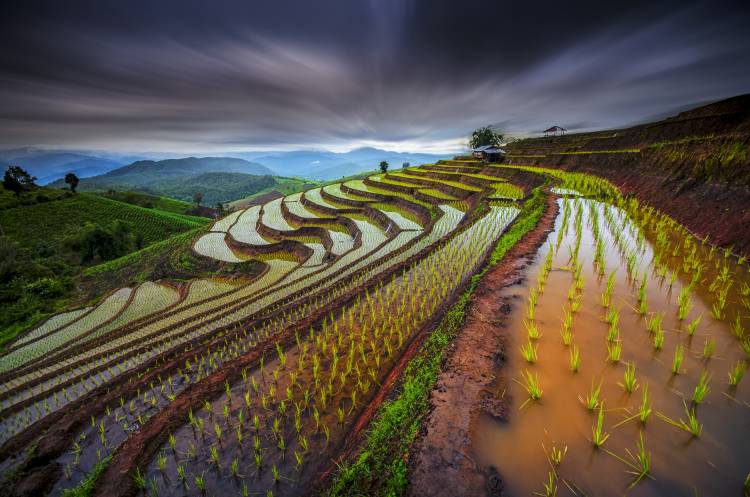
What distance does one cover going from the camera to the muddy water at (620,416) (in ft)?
7.39

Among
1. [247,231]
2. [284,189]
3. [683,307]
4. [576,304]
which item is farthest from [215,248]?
[284,189]

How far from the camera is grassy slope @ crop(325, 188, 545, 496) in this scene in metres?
2.68

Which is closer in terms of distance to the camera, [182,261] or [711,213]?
[711,213]

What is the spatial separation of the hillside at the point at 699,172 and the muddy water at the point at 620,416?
4.58m

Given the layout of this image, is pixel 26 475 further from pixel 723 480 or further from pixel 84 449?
pixel 723 480

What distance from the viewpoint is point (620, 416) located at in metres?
2.81

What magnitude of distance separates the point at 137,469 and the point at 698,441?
604cm

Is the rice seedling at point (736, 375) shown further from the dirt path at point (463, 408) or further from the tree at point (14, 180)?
the tree at point (14, 180)

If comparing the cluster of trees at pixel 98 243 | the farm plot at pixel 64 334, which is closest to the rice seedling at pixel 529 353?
the farm plot at pixel 64 334

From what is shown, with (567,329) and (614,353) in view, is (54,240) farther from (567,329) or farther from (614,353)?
(614,353)

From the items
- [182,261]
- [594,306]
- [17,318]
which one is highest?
[594,306]

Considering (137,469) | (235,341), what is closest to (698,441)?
(137,469)

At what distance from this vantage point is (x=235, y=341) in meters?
6.86

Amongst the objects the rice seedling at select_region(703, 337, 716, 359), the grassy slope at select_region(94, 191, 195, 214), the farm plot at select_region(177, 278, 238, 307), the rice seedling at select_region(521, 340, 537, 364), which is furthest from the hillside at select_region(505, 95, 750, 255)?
the grassy slope at select_region(94, 191, 195, 214)
